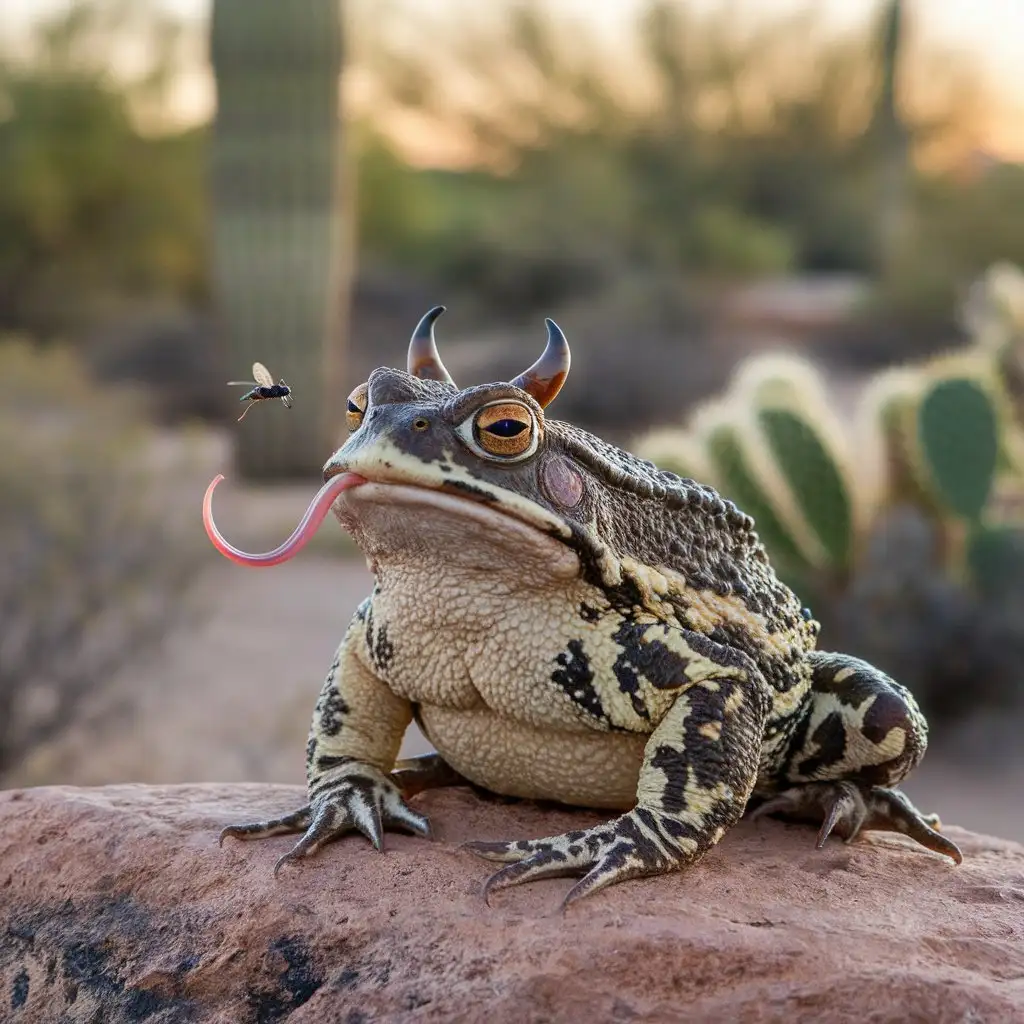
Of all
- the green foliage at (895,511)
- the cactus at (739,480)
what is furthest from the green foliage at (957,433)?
the cactus at (739,480)

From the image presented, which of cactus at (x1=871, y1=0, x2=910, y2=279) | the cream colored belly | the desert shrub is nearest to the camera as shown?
the cream colored belly

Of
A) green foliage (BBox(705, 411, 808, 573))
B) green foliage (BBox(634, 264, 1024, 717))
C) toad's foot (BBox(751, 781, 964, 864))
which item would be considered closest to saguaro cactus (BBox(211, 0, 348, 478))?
green foliage (BBox(634, 264, 1024, 717))

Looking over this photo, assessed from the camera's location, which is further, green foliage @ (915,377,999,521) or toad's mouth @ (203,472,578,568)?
green foliage @ (915,377,999,521)

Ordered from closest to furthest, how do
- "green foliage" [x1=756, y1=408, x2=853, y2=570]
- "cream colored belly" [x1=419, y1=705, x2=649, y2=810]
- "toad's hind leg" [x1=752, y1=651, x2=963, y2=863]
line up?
"cream colored belly" [x1=419, y1=705, x2=649, y2=810] < "toad's hind leg" [x1=752, y1=651, x2=963, y2=863] < "green foliage" [x1=756, y1=408, x2=853, y2=570]

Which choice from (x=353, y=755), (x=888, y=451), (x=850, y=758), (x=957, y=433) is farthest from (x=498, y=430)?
(x=888, y=451)

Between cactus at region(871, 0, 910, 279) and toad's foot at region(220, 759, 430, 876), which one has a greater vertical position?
cactus at region(871, 0, 910, 279)

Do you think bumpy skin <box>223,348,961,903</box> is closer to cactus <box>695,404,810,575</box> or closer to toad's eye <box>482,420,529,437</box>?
toad's eye <box>482,420,529,437</box>
